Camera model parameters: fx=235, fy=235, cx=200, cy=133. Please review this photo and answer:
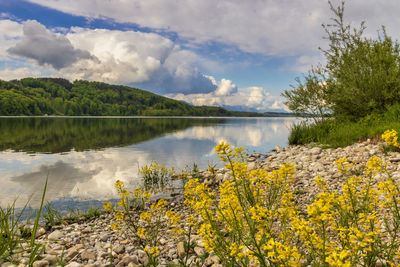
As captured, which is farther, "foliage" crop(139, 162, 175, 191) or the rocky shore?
"foliage" crop(139, 162, 175, 191)

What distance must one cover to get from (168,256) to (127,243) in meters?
1.32

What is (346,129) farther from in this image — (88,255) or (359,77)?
(88,255)

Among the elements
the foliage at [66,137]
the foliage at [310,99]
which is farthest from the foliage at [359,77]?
the foliage at [66,137]

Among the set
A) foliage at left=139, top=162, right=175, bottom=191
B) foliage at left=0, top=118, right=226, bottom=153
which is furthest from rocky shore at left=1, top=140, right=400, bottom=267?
foliage at left=0, top=118, right=226, bottom=153

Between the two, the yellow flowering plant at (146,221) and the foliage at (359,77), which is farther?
the foliage at (359,77)

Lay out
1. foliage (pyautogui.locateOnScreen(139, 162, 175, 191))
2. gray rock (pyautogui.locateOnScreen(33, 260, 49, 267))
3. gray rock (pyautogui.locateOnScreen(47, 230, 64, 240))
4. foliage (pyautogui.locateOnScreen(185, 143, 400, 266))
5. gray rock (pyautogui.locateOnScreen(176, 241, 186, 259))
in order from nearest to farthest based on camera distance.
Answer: foliage (pyautogui.locateOnScreen(185, 143, 400, 266)) < gray rock (pyautogui.locateOnScreen(33, 260, 49, 267)) < gray rock (pyautogui.locateOnScreen(176, 241, 186, 259)) < gray rock (pyautogui.locateOnScreen(47, 230, 64, 240)) < foliage (pyautogui.locateOnScreen(139, 162, 175, 191))

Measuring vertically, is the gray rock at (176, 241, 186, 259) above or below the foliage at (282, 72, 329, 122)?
below

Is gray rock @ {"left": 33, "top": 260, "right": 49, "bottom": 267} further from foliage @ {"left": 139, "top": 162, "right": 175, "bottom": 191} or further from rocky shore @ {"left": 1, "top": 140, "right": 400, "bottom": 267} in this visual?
foliage @ {"left": 139, "top": 162, "right": 175, "bottom": 191}

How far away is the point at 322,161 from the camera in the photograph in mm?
10367

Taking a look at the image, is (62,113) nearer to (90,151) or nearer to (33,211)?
(90,151)

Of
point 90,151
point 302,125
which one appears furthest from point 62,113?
point 302,125

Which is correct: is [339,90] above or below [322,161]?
above

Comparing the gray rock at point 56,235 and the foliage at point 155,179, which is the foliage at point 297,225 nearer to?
the gray rock at point 56,235

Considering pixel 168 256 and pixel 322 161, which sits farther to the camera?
pixel 322 161
